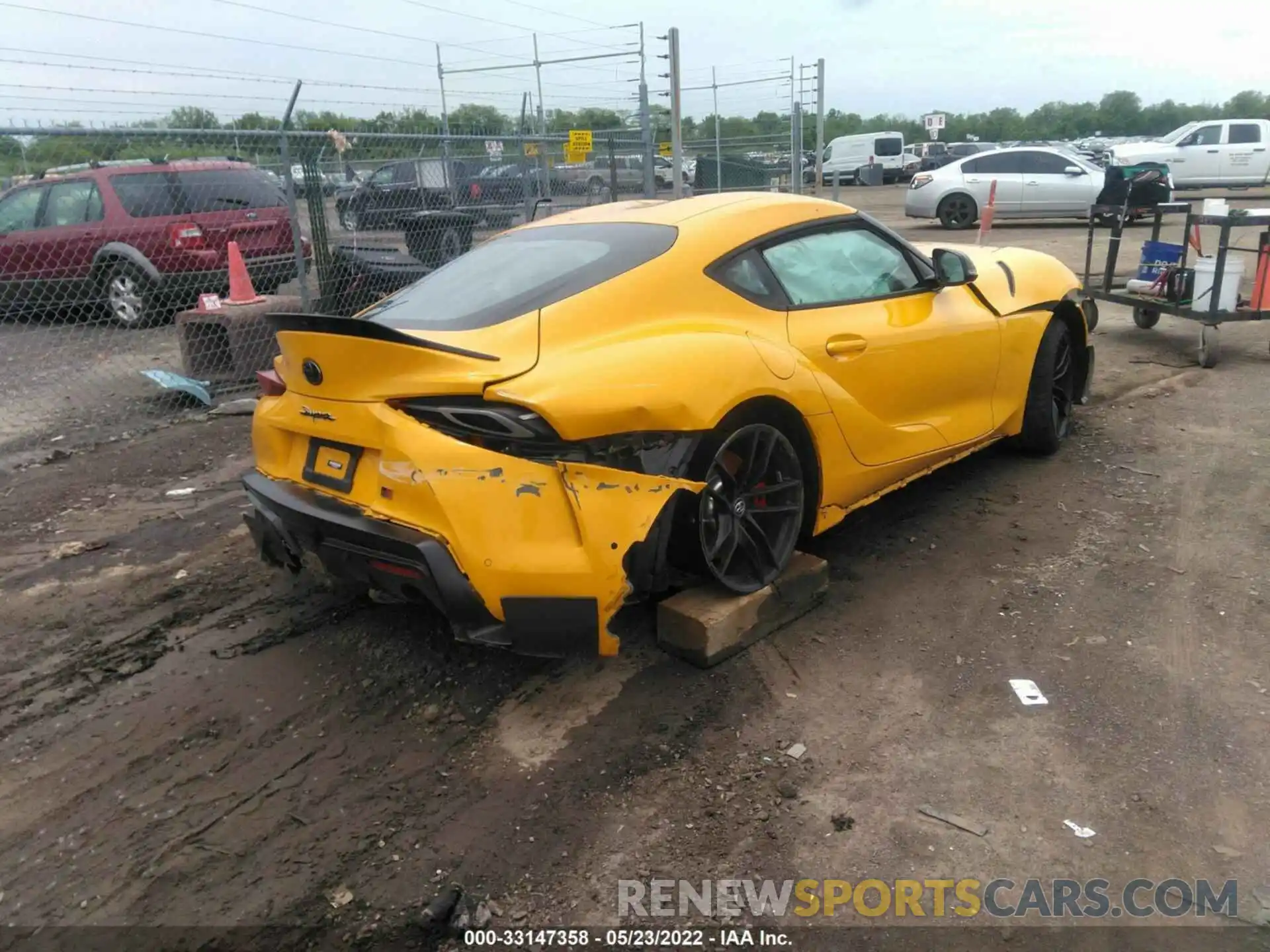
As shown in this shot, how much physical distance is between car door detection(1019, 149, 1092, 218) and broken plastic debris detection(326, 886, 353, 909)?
18818 mm

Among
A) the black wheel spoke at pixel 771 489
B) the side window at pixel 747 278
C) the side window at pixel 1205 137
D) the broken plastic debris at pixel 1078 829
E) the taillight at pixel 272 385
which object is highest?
the side window at pixel 1205 137

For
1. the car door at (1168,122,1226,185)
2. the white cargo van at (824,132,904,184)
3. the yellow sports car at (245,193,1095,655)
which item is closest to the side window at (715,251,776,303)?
the yellow sports car at (245,193,1095,655)

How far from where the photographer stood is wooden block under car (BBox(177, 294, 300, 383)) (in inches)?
282

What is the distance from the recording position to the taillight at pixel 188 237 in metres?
8.61

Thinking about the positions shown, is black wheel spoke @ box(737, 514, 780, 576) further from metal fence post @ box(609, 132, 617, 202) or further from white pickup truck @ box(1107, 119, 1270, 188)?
white pickup truck @ box(1107, 119, 1270, 188)

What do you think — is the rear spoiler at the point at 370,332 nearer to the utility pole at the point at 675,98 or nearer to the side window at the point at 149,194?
the side window at the point at 149,194

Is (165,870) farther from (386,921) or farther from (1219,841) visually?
(1219,841)

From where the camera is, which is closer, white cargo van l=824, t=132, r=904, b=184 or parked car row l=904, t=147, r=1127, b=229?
parked car row l=904, t=147, r=1127, b=229

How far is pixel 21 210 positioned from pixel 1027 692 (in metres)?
10.9

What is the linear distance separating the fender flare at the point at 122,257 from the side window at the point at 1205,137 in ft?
75.9

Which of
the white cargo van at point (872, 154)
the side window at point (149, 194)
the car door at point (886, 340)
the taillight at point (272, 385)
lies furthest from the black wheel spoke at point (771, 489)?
the white cargo van at point (872, 154)

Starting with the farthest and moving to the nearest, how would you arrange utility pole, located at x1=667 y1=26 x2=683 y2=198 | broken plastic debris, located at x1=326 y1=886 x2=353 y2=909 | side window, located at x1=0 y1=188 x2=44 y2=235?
utility pole, located at x1=667 y1=26 x2=683 y2=198, side window, located at x1=0 y1=188 x2=44 y2=235, broken plastic debris, located at x1=326 y1=886 x2=353 y2=909

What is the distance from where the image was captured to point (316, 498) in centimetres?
305

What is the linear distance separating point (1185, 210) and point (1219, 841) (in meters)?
6.46
